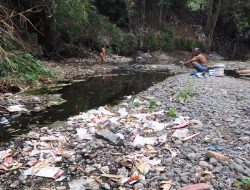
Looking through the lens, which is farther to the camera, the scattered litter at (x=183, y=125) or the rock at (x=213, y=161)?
the scattered litter at (x=183, y=125)

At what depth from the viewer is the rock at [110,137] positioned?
17.3 ft

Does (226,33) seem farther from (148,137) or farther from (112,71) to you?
(148,137)

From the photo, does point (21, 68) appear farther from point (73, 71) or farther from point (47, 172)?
point (47, 172)

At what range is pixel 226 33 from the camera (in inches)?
1137

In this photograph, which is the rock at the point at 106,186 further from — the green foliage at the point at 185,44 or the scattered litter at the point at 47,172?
the green foliage at the point at 185,44

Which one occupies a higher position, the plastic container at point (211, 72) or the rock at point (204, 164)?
the plastic container at point (211, 72)

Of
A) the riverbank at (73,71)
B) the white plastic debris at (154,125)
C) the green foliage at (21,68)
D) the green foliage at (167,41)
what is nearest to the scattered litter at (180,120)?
the white plastic debris at (154,125)

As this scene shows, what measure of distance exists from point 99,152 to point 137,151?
1.86ft

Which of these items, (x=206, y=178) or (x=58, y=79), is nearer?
(x=206, y=178)

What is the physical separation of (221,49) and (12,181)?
83.3 feet

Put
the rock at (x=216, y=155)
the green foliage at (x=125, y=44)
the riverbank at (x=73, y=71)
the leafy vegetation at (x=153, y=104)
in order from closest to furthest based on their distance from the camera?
1. the rock at (x=216, y=155)
2. the leafy vegetation at (x=153, y=104)
3. the riverbank at (x=73, y=71)
4. the green foliage at (x=125, y=44)

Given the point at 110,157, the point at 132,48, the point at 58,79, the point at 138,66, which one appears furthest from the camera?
the point at 132,48

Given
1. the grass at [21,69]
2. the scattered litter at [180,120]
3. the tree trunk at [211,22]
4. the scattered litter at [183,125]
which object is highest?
the tree trunk at [211,22]

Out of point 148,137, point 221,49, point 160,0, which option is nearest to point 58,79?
point 148,137
